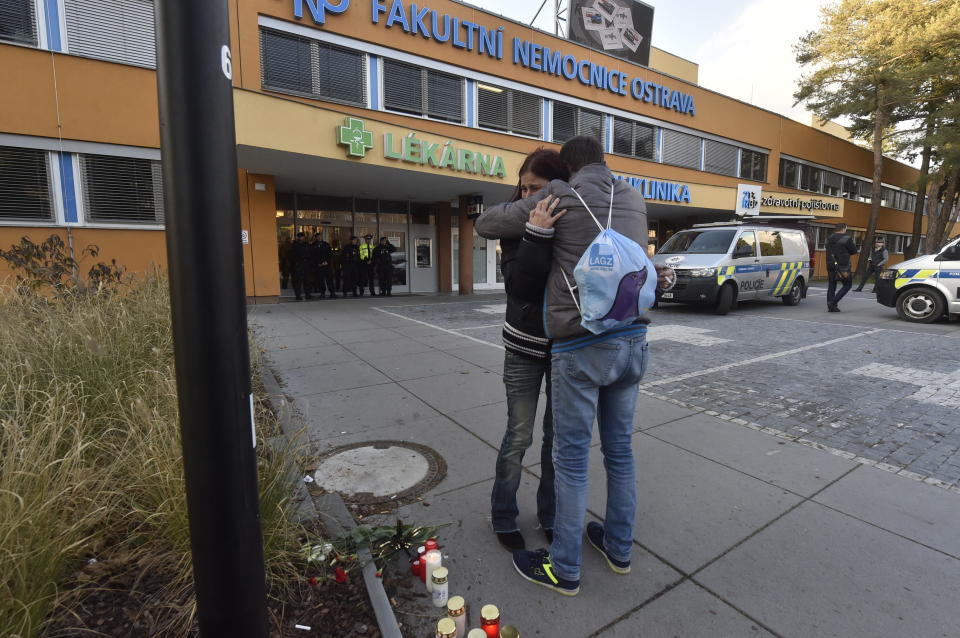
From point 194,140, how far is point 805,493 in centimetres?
355

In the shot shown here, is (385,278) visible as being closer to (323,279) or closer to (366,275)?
(366,275)

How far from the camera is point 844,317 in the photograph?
10875 millimetres

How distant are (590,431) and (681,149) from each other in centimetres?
2201

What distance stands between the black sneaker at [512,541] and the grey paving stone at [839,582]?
0.82 metres

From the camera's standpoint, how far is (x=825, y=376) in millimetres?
5824

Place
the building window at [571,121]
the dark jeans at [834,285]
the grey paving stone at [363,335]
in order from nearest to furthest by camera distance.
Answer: the grey paving stone at [363,335]
the dark jeans at [834,285]
the building window at [571,121]

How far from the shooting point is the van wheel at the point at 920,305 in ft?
31.6

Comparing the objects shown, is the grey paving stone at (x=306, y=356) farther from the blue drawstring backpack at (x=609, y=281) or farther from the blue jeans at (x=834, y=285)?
the blue jeans at (x=834, y=285)

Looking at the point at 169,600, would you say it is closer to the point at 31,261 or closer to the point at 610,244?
the point at 610,244

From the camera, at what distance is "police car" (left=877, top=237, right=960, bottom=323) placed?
9359 mm

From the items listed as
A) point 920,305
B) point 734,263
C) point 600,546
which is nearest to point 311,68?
point 734,263

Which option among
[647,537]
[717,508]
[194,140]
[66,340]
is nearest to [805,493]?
[717,508]

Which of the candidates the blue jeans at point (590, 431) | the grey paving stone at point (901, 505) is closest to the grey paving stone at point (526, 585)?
the blue jeans at point (590, 431)

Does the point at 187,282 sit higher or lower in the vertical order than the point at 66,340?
A: higher
